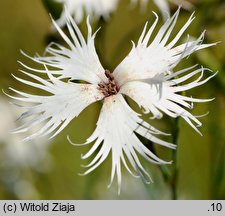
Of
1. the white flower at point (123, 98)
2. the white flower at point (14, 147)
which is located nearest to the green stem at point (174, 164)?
the white flower at point (123, 98)

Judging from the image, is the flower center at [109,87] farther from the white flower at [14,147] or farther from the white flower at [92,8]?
the white flower at [14,147]

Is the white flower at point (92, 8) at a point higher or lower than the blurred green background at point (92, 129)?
higher

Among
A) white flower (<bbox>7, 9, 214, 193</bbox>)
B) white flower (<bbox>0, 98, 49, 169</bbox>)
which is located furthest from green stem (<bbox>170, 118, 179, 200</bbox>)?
white flower (<bbox>0, 98, 49, 169</bbox>)

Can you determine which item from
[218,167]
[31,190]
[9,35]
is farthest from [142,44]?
[9,35]

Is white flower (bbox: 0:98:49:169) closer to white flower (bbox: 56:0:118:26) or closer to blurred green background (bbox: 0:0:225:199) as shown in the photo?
blurred green background (bbox: 0:0:225:199)

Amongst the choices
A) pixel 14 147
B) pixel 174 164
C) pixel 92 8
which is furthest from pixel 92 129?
pixel 174 164

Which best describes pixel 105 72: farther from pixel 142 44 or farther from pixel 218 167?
pixel 218 167
